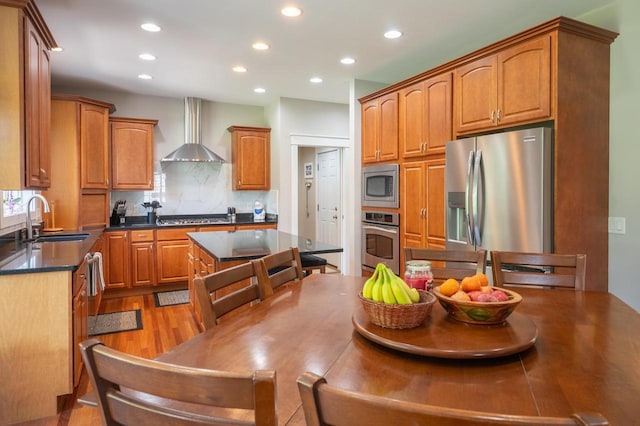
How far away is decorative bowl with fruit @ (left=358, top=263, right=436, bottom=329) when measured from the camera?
3.95 ft

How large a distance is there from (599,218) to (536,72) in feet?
3.62

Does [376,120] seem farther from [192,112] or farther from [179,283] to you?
[179,283]

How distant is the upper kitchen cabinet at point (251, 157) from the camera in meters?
5.85

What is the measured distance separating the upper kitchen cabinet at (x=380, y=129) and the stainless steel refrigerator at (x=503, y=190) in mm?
864

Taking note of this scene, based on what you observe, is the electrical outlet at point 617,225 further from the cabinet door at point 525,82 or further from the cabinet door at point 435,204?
the cabinet door at point 435,204

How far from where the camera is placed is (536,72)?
9.14 ft

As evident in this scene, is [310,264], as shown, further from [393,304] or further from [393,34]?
[393,34]

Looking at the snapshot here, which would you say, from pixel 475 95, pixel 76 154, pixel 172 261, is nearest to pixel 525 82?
pixel 475 95

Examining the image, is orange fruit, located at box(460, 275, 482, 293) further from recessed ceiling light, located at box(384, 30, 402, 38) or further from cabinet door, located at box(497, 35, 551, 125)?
recessed ceiling light, located at box(384, 30, 402, 38)

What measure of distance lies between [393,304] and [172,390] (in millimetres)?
690

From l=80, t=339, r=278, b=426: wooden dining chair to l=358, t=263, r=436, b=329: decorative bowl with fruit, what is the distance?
517 mm

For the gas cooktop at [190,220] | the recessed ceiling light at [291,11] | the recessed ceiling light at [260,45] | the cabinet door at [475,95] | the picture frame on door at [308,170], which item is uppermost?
the recessed ceiling light at [260,45]

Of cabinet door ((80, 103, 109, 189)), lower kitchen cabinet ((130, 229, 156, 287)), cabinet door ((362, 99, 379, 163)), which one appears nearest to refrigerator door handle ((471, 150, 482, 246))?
cabinet door ((362, 99, 379, 163))

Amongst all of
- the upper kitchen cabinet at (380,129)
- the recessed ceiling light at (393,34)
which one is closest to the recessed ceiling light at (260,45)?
the recessed ceiling light at (393,34)
